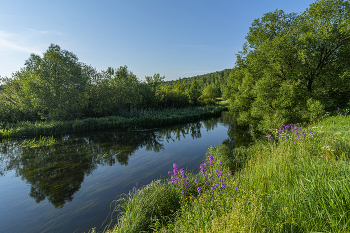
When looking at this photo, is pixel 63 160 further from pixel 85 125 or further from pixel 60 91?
pixel 60 91

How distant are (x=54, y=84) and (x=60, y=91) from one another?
88 centimetres

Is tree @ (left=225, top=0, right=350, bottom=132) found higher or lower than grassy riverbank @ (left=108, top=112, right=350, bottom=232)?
higher

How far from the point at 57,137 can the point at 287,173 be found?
16.3 m

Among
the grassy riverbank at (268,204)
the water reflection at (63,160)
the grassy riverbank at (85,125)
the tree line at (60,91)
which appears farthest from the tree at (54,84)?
the grassy riverbank at (268,204)

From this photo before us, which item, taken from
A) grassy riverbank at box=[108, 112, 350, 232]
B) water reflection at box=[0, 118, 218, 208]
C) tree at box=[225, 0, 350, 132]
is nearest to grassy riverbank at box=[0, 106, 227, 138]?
water reflection at box=[0, 118, 218, 208]

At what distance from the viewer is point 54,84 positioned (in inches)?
661

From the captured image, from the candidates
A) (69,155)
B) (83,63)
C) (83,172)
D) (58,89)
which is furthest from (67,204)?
(83,63)

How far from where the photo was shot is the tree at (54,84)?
52.1 feet

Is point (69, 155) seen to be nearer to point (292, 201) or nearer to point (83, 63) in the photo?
point (292, 201)

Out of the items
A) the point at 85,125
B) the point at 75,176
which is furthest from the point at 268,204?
the point at 85,125

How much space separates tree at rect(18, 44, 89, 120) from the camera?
52.1ft

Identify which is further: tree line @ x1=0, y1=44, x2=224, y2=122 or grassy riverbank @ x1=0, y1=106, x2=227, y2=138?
tree line @ x1=0, y1=44, x2=224, y2=122

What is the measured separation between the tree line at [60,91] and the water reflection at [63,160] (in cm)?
573

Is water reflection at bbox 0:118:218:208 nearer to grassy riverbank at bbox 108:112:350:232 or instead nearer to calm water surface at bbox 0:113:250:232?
calm water surface at bbox 0:113:250:232
